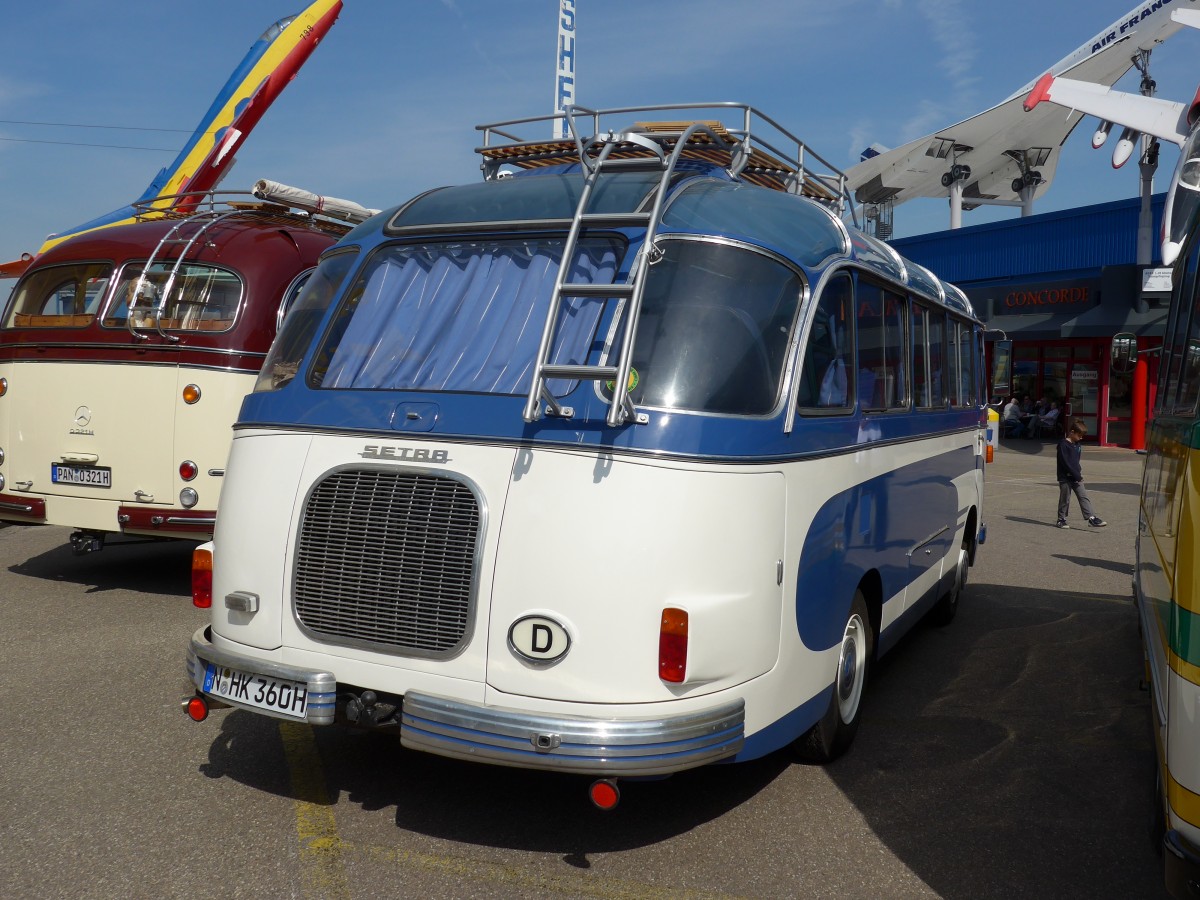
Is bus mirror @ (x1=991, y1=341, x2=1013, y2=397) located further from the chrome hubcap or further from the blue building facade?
the chrome hubcap

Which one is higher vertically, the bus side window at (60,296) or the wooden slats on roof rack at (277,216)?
the wooden slats on roof rack at (277,216)

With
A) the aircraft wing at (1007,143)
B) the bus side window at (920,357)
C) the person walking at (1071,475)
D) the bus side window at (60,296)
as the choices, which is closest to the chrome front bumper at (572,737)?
the bus side window at (920,357)

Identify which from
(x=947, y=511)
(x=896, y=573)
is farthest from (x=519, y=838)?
(x=947, y=511)

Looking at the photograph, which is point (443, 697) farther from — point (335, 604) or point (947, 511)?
point (947, 511)

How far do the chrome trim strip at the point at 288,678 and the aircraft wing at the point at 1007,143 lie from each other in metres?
33.7

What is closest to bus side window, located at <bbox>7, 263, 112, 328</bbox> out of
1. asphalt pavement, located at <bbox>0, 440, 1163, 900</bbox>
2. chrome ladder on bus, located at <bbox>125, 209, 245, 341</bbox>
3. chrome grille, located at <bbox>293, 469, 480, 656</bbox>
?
chrome ladder on bus, located at <bbox>125, 209, 245, 341</bbox>

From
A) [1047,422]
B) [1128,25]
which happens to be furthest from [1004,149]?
[1047,422]

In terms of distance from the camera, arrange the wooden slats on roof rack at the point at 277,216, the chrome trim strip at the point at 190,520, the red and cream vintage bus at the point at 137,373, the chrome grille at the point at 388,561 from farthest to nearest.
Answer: the wooden slats on roof rack at the point at 277,216 < the red and cream vintage bus at the point at 137,373 < the chrome trim strip at the point at 190,520 < the chrome grille at the point at 388,561

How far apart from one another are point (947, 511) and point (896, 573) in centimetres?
191

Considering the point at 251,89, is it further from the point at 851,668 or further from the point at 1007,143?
the point at 1007,143

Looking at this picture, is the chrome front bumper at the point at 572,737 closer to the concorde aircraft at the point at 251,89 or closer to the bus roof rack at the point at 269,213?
the bus roof rack at the point at 269,213

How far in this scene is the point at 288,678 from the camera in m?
4.21

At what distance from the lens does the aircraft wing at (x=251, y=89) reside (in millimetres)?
19969

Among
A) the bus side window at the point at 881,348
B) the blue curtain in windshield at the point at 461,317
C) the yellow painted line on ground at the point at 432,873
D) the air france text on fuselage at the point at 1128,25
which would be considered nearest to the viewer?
the yellow painted line on ground at the point at 432,873
